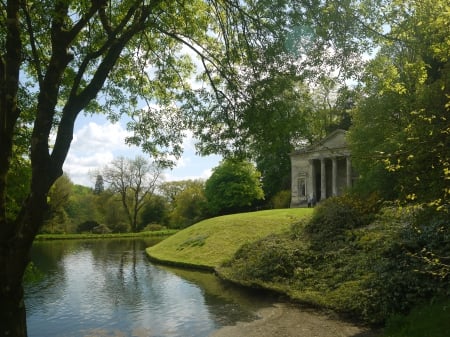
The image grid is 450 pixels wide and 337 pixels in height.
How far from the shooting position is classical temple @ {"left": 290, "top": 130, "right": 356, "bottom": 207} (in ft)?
158

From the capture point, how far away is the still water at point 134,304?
12641 mm

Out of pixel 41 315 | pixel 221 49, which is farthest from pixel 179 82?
pixel 41 315

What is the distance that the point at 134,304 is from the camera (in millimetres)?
15859

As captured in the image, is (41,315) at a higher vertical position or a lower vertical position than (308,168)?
lower

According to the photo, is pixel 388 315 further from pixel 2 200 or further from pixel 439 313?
pixel 2 200

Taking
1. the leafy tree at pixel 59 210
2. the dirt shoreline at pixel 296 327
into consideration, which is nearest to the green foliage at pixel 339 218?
the dirt shoreline at pixel 296 327

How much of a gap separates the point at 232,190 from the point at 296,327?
136 ft

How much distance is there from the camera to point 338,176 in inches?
1949

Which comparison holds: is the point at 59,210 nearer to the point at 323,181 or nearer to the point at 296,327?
the point at 323,181

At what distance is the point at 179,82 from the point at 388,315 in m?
8.09

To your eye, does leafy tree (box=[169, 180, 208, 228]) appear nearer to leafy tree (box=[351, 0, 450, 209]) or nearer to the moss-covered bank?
the moss-covered bank

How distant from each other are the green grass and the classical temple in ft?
58.8

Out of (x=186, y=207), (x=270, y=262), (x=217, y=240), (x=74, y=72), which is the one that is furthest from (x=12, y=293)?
(x=186, y=207)

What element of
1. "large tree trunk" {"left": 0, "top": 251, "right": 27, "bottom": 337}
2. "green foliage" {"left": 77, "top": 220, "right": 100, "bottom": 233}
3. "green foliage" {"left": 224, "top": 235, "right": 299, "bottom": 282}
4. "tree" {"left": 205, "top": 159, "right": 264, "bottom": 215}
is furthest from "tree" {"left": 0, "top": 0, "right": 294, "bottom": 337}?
"green foliage" {"left": 77, "top": 220, "right": 100, "bottom": 233}
